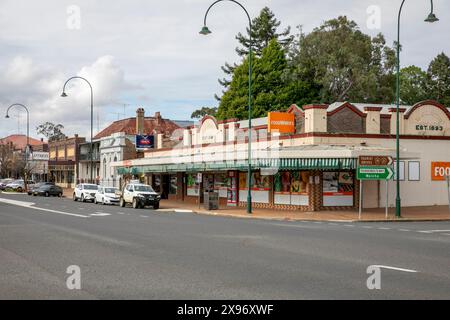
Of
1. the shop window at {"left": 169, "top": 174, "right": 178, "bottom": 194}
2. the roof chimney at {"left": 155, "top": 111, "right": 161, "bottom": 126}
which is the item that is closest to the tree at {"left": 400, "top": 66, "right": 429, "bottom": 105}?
the roof chimney at {"left": 155, "top": 111, "right": 161, "bottom": 126}

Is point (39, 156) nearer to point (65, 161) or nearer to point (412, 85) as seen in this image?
point (65, 161)

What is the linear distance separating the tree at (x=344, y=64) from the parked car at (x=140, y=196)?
28.5m

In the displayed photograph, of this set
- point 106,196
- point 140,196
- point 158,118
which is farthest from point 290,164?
point 158,118

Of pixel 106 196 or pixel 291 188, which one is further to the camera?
pixel 106 196

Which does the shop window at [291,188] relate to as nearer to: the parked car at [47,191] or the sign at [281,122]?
the sign at [281,122]

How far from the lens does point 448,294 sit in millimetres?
9078

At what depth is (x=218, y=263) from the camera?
1223 centimetres

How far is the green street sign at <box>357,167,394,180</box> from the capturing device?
29.6 metres

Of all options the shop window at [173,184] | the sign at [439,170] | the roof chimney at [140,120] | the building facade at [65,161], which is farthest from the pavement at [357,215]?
the building facade at [65,161]

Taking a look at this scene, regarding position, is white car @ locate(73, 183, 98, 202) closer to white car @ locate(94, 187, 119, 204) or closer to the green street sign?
white car @ locate(94, 187, 119, 204)

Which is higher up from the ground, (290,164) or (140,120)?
(140,120)

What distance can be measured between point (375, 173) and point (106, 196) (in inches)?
863

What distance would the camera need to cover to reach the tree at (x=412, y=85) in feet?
259
